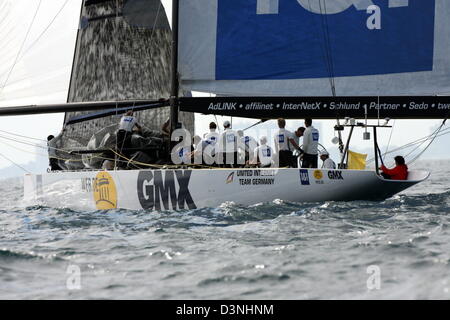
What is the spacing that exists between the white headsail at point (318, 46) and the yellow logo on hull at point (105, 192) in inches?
91.3

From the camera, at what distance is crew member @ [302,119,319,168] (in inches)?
414

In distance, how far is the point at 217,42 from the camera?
11766 mm

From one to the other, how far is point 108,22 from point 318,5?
4.64 metres

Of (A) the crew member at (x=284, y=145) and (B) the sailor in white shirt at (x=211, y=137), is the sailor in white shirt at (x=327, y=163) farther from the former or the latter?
(B) the sailor in white shirt at (x=211, y=137)

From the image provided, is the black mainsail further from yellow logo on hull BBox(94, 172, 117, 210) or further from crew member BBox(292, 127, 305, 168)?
crew member BBox(292, 127, 305, 168)

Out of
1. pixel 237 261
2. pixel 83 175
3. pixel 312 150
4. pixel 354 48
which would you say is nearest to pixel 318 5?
pixel 354 48

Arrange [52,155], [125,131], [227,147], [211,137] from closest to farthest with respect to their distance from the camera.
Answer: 1. [227,147]
2. [211,137]
3. [125,131]
4. [52,155]

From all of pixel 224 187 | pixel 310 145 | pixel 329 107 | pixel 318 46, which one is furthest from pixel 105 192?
pixel 318 46

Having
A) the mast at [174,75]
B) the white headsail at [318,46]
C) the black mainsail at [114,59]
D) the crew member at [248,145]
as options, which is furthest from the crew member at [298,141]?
the black mainsail at [114,59]

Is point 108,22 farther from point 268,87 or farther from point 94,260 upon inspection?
point 94,260

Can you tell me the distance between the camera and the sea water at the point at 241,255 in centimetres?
499

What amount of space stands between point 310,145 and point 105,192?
11.8 feet

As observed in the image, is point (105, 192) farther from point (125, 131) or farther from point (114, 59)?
point (114, 59)

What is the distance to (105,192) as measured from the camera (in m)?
11.2
